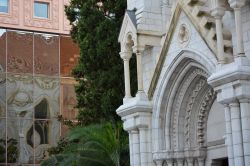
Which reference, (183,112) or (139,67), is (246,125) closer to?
(183,112)

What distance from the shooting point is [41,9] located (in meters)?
41.2

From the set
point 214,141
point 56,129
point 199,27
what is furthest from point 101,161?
point 56,129

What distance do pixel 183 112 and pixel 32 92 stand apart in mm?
19596

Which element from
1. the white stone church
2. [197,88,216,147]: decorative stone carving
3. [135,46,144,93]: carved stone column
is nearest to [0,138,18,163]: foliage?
the white stone church

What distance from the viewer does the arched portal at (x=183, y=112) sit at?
607 inches

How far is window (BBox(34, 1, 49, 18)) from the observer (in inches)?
1619

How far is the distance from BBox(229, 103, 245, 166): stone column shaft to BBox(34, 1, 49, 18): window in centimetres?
2975

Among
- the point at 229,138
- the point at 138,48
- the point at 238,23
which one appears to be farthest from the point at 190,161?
the point at 238,23

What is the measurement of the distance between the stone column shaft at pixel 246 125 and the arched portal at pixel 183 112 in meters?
2.36

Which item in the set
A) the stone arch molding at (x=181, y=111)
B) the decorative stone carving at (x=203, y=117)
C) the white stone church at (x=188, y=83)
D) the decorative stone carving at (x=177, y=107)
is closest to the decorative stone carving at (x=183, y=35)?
the white stone church at (x=188, y=83)

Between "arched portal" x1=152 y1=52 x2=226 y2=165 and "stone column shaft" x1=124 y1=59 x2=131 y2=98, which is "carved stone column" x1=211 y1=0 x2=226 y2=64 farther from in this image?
"stone column shaft" x1=124 y1=59 x2=131 y2=98

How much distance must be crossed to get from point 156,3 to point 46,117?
1873 cm

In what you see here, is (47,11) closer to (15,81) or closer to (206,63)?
(15,81)

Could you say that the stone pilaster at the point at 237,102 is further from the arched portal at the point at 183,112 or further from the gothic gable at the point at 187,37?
the arched portal at the point at 183,112
